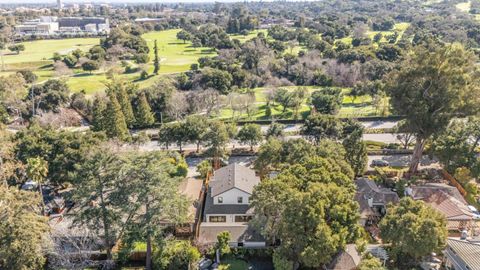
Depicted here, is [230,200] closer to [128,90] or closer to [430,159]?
[430,159]

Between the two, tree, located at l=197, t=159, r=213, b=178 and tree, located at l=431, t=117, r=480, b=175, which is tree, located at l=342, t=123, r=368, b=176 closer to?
tree, located at l=431, t=117, r=480, b=175

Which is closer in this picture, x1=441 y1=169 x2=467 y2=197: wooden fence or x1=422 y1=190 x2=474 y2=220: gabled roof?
x1=422 y1=190 x2=474 y2=220: gabled roof

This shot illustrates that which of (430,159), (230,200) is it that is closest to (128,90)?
(230,200)

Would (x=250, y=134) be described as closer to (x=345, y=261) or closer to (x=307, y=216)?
(x=307, y=216)

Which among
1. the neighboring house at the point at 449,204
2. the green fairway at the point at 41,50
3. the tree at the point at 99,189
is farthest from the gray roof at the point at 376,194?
the green fairway at the point at 41,50

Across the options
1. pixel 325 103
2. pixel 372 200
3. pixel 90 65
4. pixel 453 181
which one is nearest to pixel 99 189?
pixel 372 200

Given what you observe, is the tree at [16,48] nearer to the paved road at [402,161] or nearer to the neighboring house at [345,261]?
the paved road at [402,161]

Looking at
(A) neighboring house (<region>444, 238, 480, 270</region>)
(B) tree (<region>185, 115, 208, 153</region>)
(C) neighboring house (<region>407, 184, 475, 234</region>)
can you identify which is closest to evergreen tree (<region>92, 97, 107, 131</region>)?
(B) tree (<region>185, 115, 208, 153</region>)
